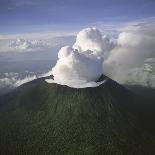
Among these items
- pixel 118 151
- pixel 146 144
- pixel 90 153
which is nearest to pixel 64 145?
pixel 90 153

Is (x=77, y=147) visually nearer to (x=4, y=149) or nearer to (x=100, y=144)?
(x=100, y=144)

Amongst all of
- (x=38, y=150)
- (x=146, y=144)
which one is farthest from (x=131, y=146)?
(x=38, y=150)

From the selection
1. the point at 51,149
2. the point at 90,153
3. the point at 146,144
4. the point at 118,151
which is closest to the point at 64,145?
the point at 51,149

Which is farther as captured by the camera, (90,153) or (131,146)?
(131,146)

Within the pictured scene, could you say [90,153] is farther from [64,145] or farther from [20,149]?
[20,149]

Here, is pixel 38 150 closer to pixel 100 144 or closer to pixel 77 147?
pixel 77 147

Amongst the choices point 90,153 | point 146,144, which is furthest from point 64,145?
point 146,144

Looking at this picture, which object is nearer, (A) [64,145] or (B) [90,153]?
(B) [90,153]
